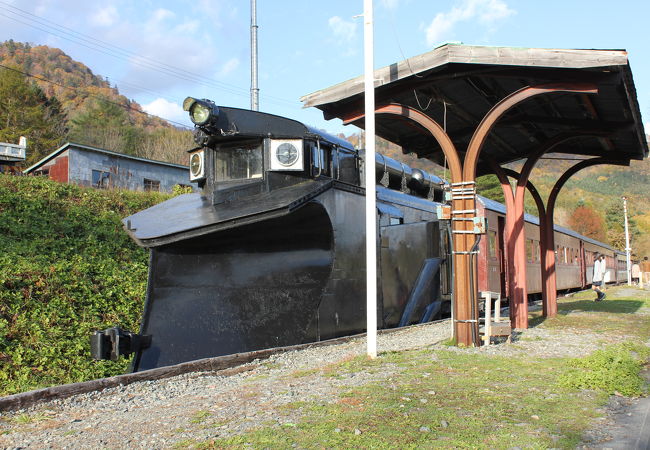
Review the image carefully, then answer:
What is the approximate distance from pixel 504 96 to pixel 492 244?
6244 mm

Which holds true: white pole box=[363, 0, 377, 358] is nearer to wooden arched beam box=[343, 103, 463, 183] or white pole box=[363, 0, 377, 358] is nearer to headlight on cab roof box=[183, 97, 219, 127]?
wooden arched beam box=[343, 103, 463, 183]

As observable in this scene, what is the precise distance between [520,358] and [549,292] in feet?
19.1

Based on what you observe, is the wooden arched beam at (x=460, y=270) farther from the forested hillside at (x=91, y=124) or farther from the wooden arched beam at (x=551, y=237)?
the forested hillside at (x=91, y=124)

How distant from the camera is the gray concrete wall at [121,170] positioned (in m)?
24.2

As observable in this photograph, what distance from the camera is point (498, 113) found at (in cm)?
791

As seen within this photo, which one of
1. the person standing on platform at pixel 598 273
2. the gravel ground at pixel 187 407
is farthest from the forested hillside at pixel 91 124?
the gravel ground at pixel 187 407

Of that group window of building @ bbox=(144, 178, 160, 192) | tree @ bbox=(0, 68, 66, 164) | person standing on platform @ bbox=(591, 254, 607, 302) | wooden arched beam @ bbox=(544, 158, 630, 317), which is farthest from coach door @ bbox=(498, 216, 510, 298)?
tree @ bbox=(0, 68, 66, 164)

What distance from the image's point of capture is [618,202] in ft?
245

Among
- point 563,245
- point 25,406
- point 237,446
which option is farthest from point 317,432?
point 563,245

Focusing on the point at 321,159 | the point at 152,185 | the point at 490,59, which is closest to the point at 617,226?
the point at 152,185

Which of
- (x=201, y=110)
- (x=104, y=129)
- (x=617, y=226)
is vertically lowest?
(x=201, y=110)

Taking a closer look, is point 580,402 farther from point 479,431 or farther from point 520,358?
point 520,358

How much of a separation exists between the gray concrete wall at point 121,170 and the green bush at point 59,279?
8.00 metres

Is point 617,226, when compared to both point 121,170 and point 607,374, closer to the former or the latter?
point 121,170
